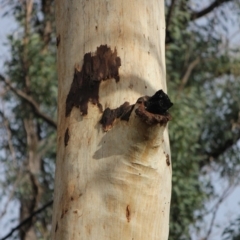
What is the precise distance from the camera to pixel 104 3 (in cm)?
235

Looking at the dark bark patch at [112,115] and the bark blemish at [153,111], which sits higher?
the dark bark patch at [112,115]

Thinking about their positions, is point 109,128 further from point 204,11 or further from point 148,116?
point 204,11

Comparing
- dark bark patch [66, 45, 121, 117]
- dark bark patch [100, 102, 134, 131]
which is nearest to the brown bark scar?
dark bark patch [100, 102, 134, 131]

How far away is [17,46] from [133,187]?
5.90 metres

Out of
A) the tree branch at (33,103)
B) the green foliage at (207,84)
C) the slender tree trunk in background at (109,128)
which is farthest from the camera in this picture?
the green foliage at (207,84)

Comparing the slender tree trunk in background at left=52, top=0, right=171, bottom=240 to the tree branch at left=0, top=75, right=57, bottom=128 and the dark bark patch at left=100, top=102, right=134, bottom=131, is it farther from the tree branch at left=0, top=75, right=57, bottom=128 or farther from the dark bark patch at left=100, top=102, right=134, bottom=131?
the tree branch at left=0, top=75, right=57, bottom=128

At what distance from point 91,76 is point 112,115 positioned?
0.15m

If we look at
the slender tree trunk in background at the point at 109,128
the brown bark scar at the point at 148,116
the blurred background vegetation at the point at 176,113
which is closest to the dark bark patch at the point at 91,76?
the slender tree trunk in background at the point at 109,128

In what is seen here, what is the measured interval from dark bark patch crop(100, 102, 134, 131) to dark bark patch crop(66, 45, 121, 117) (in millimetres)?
66

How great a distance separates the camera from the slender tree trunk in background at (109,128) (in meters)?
2.06

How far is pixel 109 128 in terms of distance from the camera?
2.12 m

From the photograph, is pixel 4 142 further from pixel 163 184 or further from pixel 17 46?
pixel 163 184

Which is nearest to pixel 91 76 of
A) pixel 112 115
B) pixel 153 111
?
pixel 112 115

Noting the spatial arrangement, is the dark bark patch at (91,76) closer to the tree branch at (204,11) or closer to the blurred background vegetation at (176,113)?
the blurred background vegetation at (176,113)
